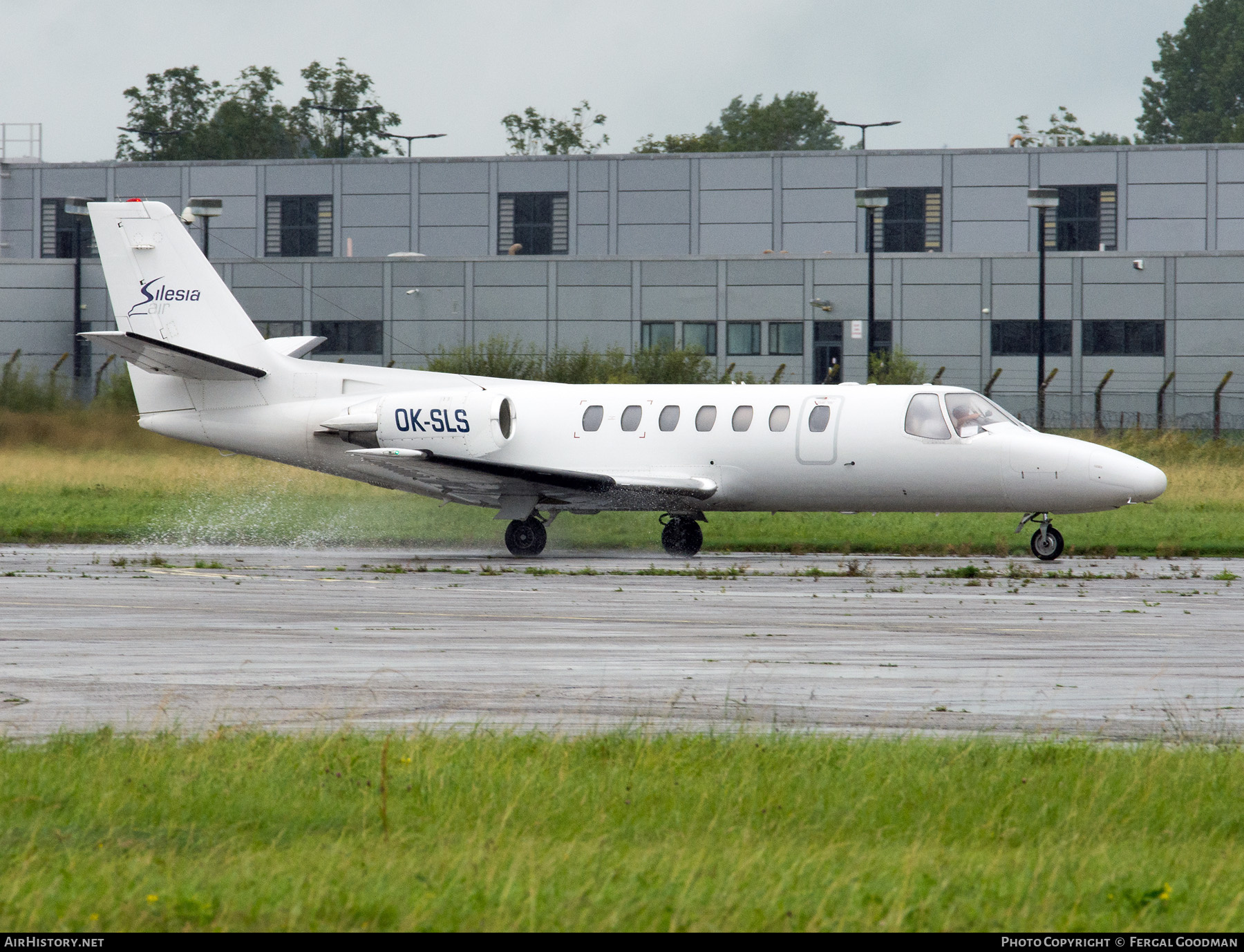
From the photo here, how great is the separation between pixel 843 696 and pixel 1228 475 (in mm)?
26439

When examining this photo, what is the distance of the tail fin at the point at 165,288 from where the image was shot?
80.5 feet

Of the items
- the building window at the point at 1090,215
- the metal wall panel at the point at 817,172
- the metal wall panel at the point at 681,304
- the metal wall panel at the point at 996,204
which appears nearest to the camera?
the metal wall panel at the point at 681,304

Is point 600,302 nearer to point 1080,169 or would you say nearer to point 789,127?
point 1080,169

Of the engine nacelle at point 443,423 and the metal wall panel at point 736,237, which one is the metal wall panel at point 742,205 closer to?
the metal wall panel at point 736,237

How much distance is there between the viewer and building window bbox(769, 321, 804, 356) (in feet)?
172

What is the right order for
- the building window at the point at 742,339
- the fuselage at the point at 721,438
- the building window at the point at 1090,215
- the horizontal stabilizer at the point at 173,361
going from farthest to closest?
the building window at the point at 1090,215, the building window at the point at 742,339, the horizontal stabilizer at the point at 173,361, the fuselage at the point at 721,438

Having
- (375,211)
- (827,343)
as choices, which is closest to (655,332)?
(827,343)

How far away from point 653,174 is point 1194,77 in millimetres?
71324

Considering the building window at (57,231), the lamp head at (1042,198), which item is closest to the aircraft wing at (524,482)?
the lamp head at (1042,198)

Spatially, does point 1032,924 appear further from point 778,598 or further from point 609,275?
point 609,275

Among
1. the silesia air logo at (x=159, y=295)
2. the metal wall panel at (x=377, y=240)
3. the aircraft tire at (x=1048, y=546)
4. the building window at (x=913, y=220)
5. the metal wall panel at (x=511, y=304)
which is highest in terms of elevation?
the building window at (x=913, y=220)

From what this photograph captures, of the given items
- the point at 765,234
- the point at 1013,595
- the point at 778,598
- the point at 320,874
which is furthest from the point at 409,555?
the point at 765,234

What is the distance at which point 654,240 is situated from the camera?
62.4 m

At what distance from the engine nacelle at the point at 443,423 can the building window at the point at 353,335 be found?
31687 millimetres
